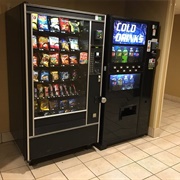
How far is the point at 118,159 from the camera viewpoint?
2596mm

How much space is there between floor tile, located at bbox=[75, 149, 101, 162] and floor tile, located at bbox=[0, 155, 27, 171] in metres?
0.68

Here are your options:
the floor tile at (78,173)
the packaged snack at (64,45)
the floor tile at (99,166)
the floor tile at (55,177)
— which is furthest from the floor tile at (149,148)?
the packaged snack at (64,45)

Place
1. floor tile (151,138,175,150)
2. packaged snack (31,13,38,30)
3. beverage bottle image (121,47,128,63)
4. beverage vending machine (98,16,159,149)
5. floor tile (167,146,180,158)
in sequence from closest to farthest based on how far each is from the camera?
packaged snack (31,13,38,30), beverage vending machine (98,16,159,149), beverage bottle image (121,47,128,63), floor tile (167,146,180,158), floor tile (151,138,175,150)

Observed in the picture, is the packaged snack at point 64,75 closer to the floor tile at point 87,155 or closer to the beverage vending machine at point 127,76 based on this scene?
the beverage vending machine at point 127,76

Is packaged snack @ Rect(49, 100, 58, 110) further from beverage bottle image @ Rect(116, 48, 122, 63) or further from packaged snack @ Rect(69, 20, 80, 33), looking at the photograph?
beverage bottle image @ Rect(116, 48, 122, 63)

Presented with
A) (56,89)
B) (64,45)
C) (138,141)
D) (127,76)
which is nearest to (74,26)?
(64,45)

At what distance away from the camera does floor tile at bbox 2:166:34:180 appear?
2.16 metres

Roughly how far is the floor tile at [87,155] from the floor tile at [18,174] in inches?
25.5

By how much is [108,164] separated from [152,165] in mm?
543

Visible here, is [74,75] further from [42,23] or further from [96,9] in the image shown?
[96,9]

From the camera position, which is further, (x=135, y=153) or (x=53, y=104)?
(x=135, y=153)

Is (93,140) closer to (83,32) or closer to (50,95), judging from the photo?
(50,95)

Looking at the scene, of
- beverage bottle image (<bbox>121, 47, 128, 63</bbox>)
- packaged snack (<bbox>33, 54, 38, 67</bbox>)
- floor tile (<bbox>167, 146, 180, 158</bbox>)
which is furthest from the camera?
floor tile (<bbox>167, 146, 180, 158</bbox>)

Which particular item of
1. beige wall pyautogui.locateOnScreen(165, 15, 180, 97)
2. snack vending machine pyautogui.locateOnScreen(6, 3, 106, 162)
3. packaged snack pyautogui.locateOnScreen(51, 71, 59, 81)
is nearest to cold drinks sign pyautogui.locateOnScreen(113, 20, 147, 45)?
snack vending machine pyautogui.locateOnScreen(6, 3, 106, 162)
